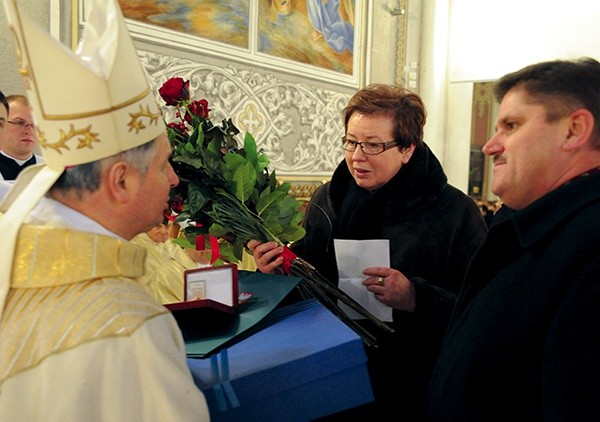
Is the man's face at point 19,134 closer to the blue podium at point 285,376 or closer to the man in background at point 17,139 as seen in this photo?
the man in background at point 17,139

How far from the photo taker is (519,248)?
1.41m

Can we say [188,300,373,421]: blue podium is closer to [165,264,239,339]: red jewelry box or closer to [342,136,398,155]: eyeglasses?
[165,264,239,339]: red jewelry box

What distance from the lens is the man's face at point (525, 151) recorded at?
1.40 m

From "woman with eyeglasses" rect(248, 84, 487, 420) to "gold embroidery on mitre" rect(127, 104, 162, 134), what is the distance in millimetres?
1146

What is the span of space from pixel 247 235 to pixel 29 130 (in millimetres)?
2415

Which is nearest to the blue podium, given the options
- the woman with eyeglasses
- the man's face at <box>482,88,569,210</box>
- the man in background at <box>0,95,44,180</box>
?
the man's face at <box>482,88,569,210</box>

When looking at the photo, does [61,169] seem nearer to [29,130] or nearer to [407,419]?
[407,419]

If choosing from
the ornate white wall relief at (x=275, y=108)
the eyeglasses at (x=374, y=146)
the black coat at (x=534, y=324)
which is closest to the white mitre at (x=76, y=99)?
the black coat at (x=534, y=324)

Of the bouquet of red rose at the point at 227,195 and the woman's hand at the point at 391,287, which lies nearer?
the bouquet of red rose at the point at 227,195

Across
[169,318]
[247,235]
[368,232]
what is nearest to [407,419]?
[368,232]

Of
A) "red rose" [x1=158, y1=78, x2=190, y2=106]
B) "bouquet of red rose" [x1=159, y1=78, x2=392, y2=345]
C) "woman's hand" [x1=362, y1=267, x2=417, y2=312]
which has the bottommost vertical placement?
"woman's hand" [x1=362, y1=267, x2=417, y2=312]

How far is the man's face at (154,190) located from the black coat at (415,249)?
108cm

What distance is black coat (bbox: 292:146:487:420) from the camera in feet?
6.63

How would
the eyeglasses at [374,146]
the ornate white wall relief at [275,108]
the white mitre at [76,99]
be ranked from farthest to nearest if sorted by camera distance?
the ornate white wall relief at [275,108], the eyeglasses at [374,146], the white mitre at [76,99]
